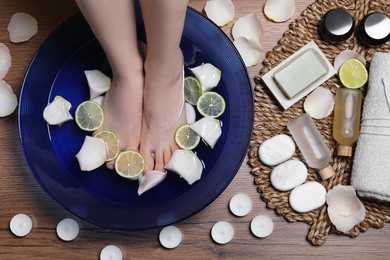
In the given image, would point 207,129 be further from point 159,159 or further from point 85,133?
point 85,133

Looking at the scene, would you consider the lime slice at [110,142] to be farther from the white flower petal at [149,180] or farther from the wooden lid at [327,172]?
the wooden lid at [327,172]

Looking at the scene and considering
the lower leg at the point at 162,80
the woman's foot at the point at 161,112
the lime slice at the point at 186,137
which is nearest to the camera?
the lower leg at the point at 162,80

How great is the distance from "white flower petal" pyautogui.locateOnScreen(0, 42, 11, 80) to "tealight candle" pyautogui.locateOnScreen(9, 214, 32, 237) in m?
0.29

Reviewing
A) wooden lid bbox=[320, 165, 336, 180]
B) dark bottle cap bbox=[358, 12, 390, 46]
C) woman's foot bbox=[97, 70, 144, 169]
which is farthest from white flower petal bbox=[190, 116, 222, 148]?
dark bottle cap bbox=[358, 12, 390, 46]

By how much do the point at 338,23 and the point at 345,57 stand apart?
2.8 inches

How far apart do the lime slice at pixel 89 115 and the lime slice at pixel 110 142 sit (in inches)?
0.8

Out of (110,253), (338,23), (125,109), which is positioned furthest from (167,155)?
(338,23)

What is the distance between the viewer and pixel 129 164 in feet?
3.33

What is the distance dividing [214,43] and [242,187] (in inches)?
11.7

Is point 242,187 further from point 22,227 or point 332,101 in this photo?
point 22,227

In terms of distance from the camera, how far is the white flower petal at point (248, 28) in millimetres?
1114

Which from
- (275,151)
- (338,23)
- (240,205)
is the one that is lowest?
(240,205)

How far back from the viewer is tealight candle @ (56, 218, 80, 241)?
3.51ft

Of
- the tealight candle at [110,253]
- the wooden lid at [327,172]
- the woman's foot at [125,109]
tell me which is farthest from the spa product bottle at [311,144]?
the tealight candle at [110,253]
